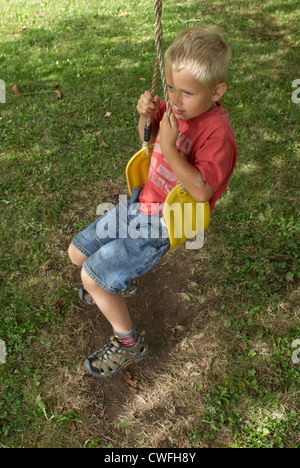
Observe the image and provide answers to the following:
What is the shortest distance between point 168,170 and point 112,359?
1.33 metres

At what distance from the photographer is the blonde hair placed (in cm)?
179

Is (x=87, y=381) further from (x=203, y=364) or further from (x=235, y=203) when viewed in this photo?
(x=235, y=203)

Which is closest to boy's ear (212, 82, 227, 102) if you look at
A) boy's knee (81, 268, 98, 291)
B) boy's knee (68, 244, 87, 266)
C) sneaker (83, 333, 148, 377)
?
boy's knee (81, 268, 98, 291)

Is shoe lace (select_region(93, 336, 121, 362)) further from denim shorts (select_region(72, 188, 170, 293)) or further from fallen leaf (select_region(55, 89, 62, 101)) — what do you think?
fallen leaf (select_region(55, 89, 62, 101))

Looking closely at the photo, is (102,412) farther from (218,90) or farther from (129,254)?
(218,90)

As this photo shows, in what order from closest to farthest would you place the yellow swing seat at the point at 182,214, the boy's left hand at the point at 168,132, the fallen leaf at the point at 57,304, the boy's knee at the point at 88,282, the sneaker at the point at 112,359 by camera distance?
the boy's left hand at the point at 168,132, the yellow swing seat at the point at 182,214, the boy's knee at the point at 88,282, the sneaker at the point at 112,359, the fallen leaf at the point at 57,304

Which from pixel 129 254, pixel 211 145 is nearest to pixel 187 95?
pixel 211 145

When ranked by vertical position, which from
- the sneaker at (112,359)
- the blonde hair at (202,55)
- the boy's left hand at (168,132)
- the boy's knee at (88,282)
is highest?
the blonde hair at (202,55)

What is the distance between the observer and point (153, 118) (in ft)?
7.64

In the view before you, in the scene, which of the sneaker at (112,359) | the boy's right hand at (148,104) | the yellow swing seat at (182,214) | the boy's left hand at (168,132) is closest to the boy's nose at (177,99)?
the boy's left hand at (168,132)

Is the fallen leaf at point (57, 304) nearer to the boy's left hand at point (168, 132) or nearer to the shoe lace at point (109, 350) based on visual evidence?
the shoe lace at point (109, 350)

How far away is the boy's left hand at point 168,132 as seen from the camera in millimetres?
1838

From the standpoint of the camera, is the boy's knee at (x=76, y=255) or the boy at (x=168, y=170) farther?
the boy's knee at (x=76, y=255)
